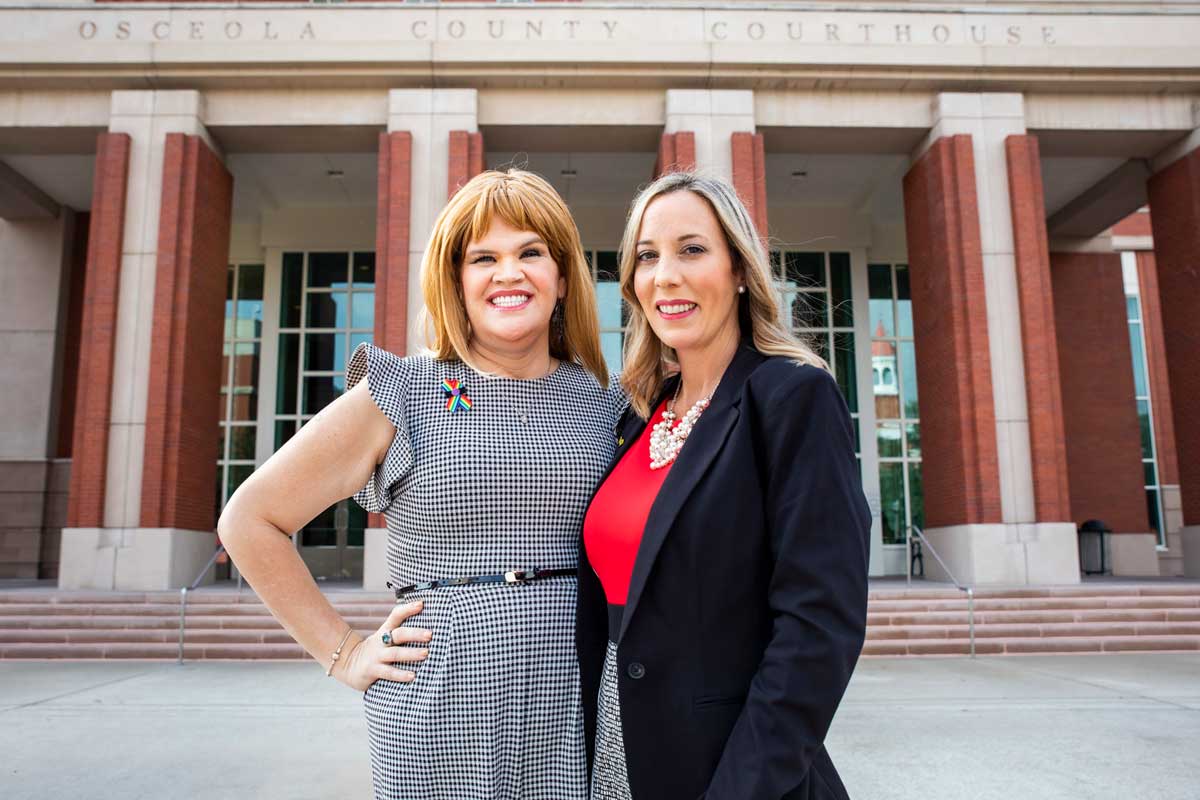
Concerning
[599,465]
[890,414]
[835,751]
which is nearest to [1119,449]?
[890,414]

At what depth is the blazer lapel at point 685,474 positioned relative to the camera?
1.71 meters

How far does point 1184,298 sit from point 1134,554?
725cm

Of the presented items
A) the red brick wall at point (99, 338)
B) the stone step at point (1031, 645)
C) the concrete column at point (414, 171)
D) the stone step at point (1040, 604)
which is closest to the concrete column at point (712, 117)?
the concrete column at point (414, 171)

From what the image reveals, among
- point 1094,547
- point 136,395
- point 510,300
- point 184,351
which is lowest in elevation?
point 1094,547

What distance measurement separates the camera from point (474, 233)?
218 centimetres

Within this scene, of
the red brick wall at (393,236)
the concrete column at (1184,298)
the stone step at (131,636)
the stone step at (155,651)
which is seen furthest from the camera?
the concrete column at (1184,298)

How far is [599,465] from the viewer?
6.98 feet

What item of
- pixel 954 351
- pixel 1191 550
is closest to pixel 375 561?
pixel 954 351

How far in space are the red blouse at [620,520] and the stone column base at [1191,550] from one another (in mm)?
19738

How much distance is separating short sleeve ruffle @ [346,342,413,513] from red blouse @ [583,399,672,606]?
44cm

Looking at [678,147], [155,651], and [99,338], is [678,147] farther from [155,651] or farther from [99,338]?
[155,651]

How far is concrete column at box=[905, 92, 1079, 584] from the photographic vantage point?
1568 centimetres

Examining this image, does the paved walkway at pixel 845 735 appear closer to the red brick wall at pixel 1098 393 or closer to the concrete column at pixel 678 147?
the concrete column at pixel 678 147

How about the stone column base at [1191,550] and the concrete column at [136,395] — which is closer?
the concrete column at [136,395]
